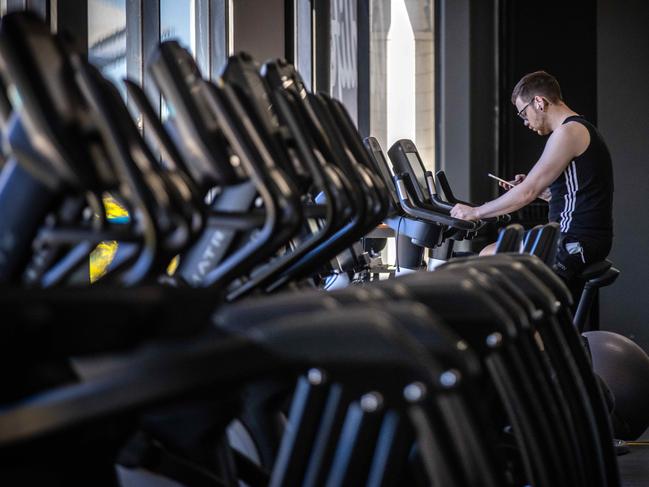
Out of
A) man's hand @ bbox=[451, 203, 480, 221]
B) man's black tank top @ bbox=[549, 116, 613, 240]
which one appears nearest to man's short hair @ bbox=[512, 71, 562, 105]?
man's black tank top @ bbox=[549, 116, 613, 240]

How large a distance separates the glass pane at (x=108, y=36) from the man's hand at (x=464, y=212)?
1.62 metres

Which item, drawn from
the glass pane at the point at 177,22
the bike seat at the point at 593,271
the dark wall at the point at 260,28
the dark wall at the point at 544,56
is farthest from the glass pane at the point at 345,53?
the bike seat at the point at 593,271

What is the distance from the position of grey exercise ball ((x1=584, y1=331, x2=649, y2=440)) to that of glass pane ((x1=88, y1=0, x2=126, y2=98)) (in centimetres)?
223

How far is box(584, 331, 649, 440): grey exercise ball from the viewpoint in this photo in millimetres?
4316

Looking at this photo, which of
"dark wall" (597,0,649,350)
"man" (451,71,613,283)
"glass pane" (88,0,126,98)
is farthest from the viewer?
"dark wall" (597,0,649,350)

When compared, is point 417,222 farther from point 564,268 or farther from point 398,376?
point 398,376

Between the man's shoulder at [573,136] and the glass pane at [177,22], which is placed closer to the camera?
the man's shoulder at [573,136]

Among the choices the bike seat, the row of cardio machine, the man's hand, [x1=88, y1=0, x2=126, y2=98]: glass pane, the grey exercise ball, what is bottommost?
the grey exercise ball

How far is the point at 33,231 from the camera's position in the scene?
4.61ft

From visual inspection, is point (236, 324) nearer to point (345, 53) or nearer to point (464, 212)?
point (464, 212)

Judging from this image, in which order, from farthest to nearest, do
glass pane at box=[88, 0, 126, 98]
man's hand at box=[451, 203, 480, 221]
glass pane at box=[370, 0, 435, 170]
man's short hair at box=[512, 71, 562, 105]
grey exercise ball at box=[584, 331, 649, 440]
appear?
1. glass pane at box=[370, 0, 435, 170]
2. man's hand at box=[451, 203, 480, 221]
3. man's short hair at box=[512, 71, 562, 105]
4. grey exercise ball at box=[584, 331, 649, 440]
5. glass pane at box=[88, 0, 126, 98]

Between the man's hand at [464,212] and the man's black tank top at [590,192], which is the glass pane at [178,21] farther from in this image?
the man's black tank top at [590,192]

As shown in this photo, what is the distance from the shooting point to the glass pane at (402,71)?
834 cm

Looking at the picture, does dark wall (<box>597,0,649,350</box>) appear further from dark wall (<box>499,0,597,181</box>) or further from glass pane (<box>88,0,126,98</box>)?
glass pane (<box>88,0,126,98</box>)
